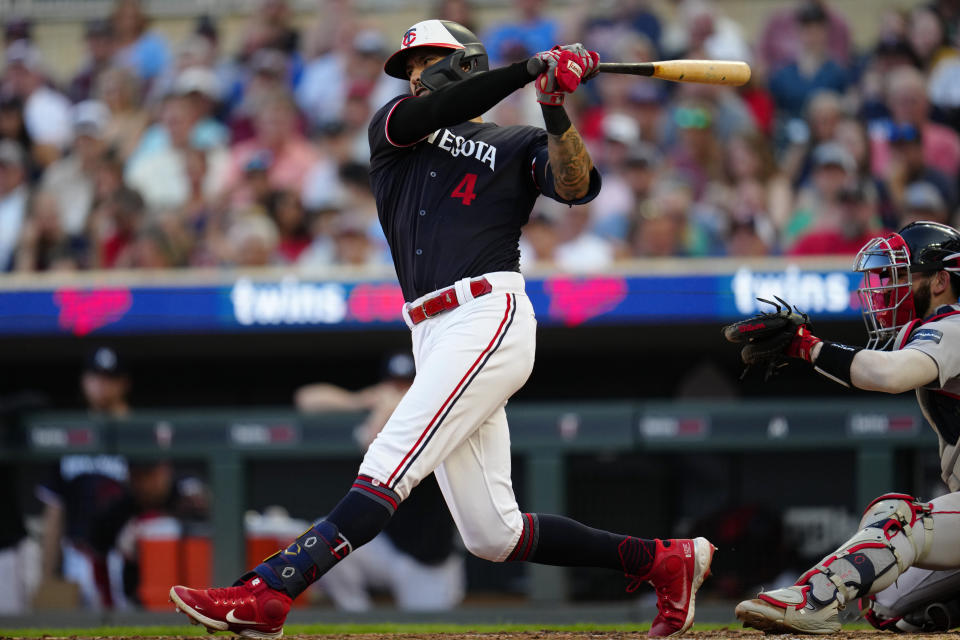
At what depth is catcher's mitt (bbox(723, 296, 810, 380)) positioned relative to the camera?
3449 mm

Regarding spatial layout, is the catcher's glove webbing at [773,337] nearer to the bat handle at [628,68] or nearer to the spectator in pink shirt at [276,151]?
the bat handle at [628,68]

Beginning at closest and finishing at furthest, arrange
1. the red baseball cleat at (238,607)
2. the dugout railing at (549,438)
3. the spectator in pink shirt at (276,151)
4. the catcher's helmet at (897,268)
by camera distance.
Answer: the red baseball cleat at (238,607), the catcher's helmet at (897,268), the dugout railing at (549,438), the spectator in pink shirt at (276,151)

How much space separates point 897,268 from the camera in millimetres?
3711

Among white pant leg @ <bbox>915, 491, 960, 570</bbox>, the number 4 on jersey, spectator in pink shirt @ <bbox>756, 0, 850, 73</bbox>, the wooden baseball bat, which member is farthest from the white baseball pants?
spectator in pink shirt @ <bbox>756, 0, 850, 73</bbox>

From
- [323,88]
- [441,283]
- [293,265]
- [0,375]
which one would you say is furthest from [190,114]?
[441,283]

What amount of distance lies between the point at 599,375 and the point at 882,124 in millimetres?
2492

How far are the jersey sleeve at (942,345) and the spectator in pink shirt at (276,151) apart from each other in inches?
199

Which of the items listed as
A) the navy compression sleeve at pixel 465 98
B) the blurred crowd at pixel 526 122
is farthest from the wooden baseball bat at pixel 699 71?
the blurred crowd at pixel 526 122

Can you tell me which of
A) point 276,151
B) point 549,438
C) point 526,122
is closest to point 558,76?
point 549,438

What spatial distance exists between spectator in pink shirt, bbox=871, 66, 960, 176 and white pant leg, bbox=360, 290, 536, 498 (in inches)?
193

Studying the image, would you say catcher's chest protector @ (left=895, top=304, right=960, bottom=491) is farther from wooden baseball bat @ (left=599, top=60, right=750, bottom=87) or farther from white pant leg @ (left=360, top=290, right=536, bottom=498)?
white pant leg @ (left=360, top=290, right=536, bottom=498)

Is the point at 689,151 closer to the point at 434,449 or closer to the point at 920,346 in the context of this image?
the point at 920,346

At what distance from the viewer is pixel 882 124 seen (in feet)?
25.4

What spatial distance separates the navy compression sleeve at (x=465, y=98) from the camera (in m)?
3.15
